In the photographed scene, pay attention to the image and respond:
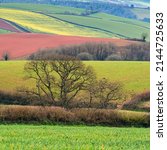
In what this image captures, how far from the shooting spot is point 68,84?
51.4m

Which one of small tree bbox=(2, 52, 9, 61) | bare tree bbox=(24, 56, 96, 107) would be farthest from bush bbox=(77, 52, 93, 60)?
bare tree bbox=(24, 56, 96, 107)

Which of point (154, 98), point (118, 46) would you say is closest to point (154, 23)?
point (154, 98)

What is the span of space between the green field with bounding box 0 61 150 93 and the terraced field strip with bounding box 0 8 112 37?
51875mm

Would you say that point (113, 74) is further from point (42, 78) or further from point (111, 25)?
point (111, 25)

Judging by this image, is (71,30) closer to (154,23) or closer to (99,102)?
(99,102)

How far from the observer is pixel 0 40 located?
87.8 m

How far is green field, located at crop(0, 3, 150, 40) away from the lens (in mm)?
125875

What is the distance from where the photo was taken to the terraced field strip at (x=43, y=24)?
410 ft

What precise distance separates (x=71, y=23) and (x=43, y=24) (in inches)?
276

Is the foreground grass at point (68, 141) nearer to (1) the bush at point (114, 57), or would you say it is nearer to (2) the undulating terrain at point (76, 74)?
(2) the undulating terrain at point (76, 74)

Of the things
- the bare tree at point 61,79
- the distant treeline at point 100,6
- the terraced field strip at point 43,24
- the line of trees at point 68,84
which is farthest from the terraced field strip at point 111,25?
the line of trees at point 68,84

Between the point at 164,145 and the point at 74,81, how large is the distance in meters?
48.2

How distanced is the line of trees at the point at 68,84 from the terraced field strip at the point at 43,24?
2618 inches

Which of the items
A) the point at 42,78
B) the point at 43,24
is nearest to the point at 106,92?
the point at 42,78
